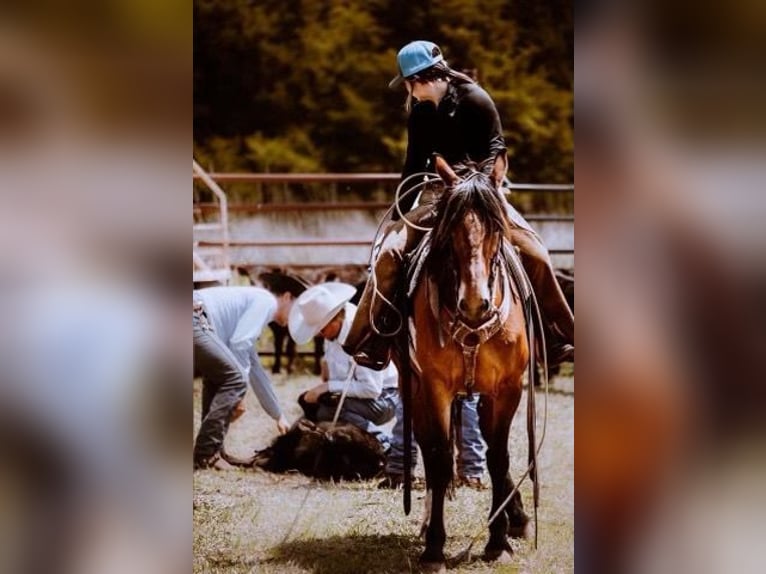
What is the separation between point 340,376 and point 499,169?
0.93 metres

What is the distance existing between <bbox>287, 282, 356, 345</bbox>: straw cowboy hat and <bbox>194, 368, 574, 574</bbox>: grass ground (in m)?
0.16

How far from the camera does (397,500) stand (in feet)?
10.4

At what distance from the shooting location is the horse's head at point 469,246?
298cm

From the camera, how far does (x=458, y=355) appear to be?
3115 millimetres

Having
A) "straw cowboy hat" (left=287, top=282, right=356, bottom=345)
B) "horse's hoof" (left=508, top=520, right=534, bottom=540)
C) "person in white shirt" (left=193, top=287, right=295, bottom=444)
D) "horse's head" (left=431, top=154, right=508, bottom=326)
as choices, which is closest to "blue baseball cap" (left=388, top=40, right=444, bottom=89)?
"horse's head" (left=431, top=154, right=508, bottom=326)

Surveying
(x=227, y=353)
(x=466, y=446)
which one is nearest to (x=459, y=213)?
(x=466, y=446)

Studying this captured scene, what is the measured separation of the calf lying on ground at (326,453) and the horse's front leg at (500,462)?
39 centimetres

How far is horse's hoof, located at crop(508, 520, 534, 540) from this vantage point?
3.19 metres

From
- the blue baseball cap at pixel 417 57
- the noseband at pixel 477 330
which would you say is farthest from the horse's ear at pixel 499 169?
the blue baseball cap at pixel 417 57
